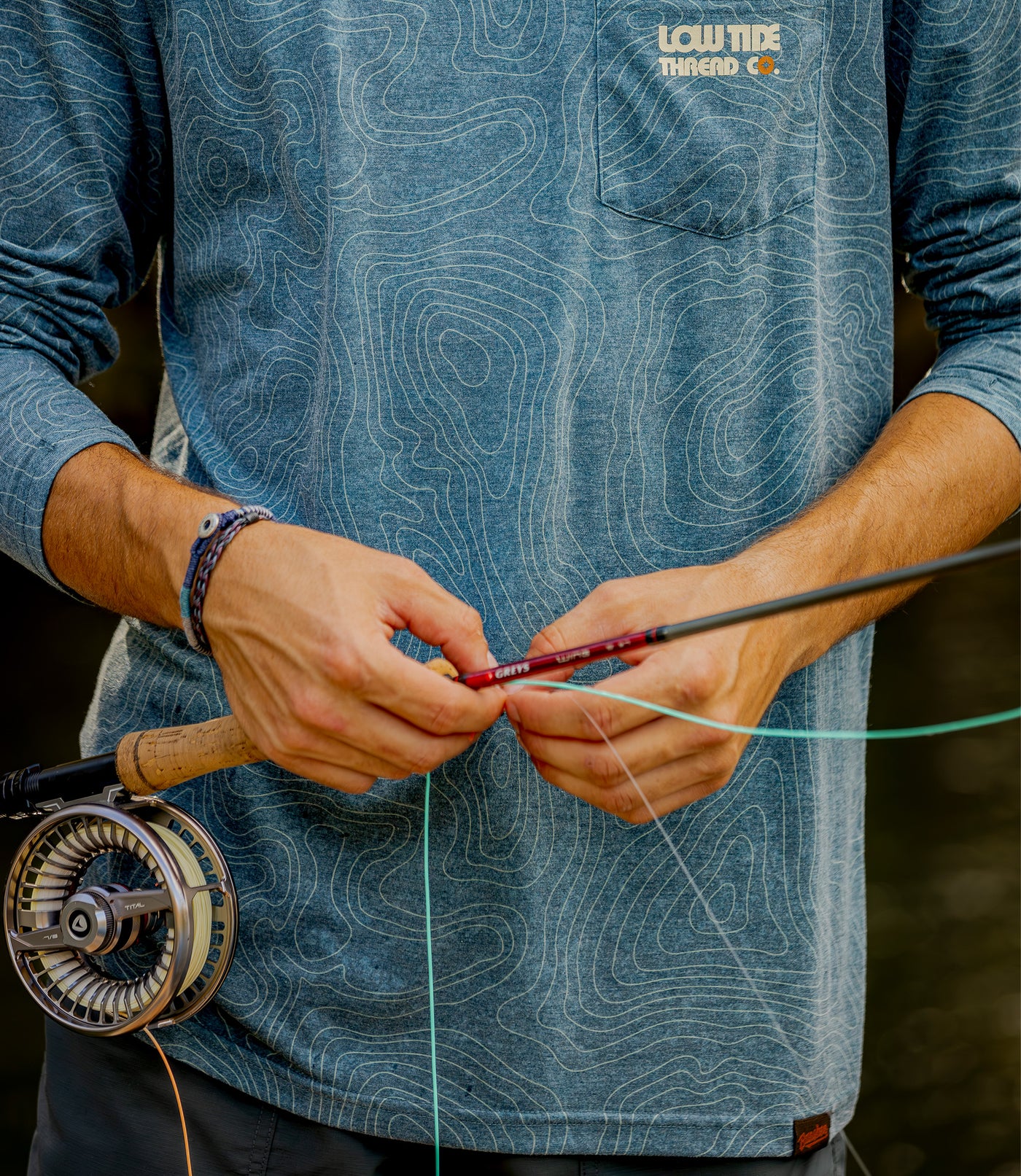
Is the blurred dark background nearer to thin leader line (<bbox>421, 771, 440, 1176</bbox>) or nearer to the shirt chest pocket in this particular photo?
the shirt chest pocket

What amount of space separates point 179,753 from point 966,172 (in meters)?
0.79

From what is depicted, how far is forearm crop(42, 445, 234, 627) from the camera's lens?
87 cm

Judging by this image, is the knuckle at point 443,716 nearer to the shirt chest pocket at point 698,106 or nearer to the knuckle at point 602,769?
the knuckle at point 602,769

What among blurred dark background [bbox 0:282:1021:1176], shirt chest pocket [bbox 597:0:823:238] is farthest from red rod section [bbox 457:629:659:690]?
blurred dark background [bbox 0:282:1021:1176]

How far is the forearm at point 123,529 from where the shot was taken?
872 millimetres

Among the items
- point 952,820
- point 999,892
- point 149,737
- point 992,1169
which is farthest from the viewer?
point 952,820

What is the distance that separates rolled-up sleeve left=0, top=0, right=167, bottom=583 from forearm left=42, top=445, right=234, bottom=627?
13 millimetres

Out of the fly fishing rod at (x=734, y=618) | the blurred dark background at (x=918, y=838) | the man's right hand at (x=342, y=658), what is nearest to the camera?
the fly fishing rod at (x=734, y=618)

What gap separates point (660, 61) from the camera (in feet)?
2.97

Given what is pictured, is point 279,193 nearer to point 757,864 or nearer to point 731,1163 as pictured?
point 757,864

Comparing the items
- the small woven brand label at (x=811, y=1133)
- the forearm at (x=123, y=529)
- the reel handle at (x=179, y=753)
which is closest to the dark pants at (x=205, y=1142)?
the small woven brand label at (x=811, y=1133)

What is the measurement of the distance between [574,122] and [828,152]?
0.21 meters

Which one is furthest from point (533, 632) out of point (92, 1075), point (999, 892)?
point (999, 892)

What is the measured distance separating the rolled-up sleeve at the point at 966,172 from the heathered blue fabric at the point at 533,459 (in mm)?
27
